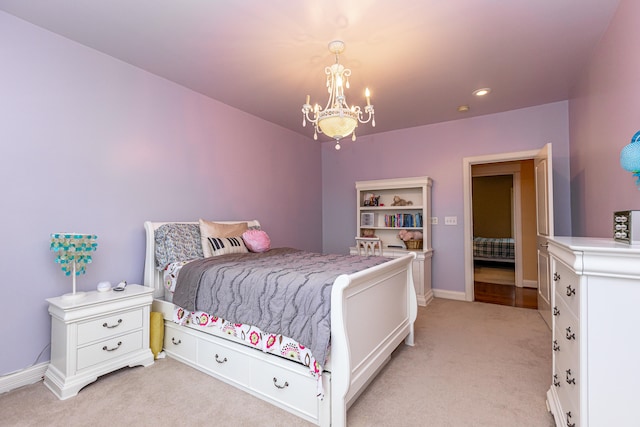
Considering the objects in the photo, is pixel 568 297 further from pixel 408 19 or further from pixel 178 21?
pixel 178 21

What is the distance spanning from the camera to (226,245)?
295 cm

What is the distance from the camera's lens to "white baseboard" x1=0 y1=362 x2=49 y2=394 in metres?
2.02

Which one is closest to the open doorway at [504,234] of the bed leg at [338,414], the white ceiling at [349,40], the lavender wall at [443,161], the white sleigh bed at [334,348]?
the lavender wall at [443,161]

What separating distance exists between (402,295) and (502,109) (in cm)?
294

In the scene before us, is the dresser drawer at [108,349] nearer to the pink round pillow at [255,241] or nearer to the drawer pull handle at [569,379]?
the pink round pillow at [255,241]

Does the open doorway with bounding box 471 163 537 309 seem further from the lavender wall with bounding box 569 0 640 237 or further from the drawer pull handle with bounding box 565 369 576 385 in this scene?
the drawer pull handle with bounding box 565 369 576 385

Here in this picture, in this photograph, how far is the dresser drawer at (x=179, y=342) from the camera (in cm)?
233

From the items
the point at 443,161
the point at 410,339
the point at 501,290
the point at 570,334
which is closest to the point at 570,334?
the point at 570,334

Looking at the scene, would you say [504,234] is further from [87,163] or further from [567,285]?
[87,163]

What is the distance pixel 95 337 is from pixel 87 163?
1.39 meters

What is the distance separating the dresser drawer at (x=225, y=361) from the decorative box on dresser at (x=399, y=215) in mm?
2494

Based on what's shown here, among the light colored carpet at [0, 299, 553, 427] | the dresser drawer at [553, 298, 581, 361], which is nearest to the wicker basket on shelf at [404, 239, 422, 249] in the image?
the light colored carpet at [0, 299, 553, 427]

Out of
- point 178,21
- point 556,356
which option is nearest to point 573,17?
point 556,356

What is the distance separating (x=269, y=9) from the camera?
6.59 ft
